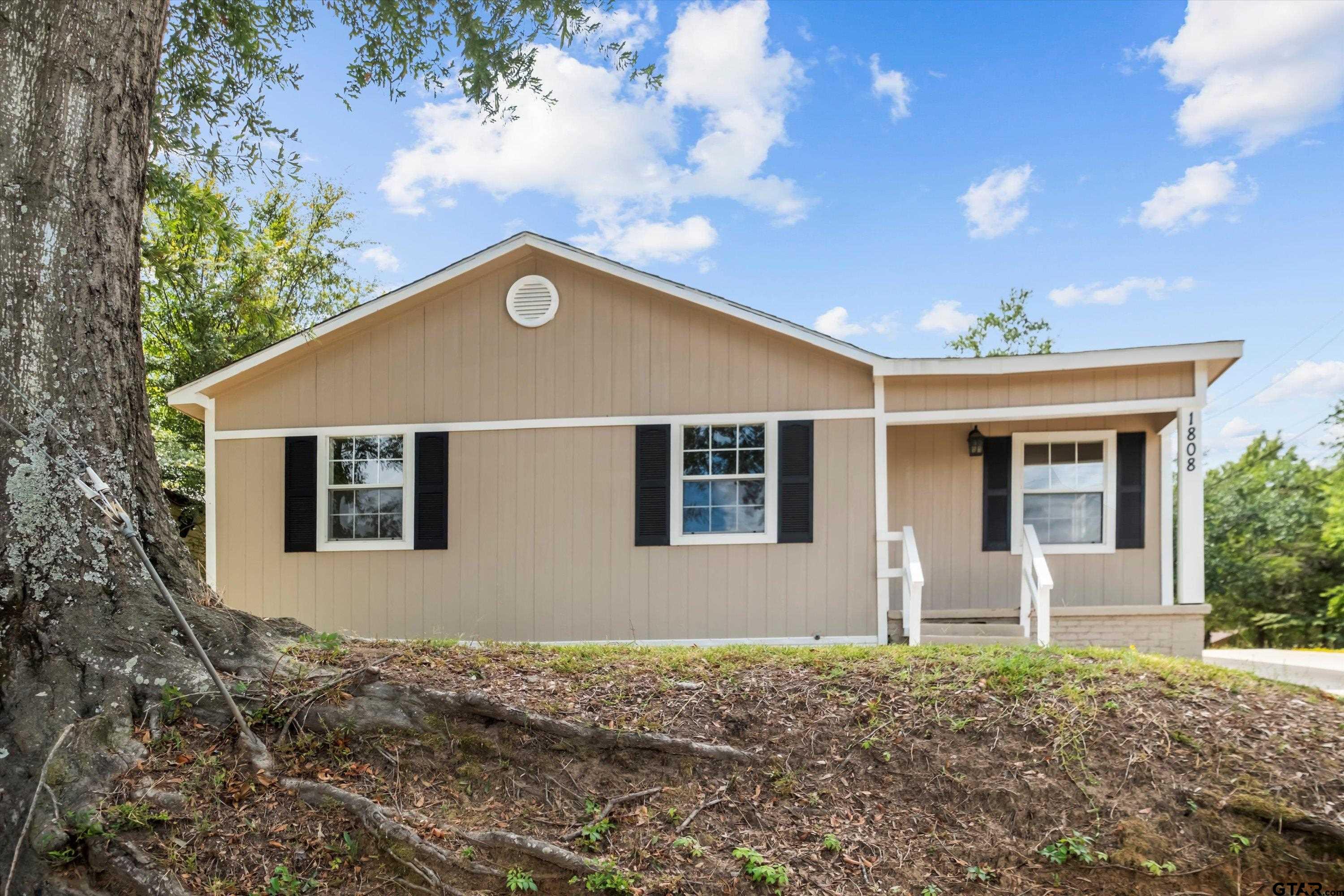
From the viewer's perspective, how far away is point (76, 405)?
13.1ft

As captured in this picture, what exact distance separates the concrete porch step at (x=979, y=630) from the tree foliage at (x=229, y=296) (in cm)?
890

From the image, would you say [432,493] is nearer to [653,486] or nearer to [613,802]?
[653,486]

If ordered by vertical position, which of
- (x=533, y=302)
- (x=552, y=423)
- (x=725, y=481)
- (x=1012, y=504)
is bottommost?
(x=1012, y=504)

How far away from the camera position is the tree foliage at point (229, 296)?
547 inches

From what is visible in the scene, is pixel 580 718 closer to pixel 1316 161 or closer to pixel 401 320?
pixel 401 320

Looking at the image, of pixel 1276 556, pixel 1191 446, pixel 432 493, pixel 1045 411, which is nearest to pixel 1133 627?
pixel 1191 446

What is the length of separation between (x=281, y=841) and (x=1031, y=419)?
7.98 meters

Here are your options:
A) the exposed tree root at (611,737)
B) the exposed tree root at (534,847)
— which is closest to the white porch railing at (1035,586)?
the exposed tree root at (611,737)

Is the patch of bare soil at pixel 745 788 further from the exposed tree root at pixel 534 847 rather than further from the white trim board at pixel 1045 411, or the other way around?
the white trim board at pixel 1045 411

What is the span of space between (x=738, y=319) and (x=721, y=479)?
5.30 ft

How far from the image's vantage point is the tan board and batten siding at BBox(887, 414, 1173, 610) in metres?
8.93

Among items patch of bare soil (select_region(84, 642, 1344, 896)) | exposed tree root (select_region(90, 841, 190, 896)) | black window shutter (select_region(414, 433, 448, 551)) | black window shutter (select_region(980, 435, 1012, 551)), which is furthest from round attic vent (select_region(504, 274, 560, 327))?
exposed tree root (select_region(90, 841, 190, 896))

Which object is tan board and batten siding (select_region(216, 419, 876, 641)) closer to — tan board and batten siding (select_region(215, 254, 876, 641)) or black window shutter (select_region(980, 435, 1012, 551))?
tan board and batten siding (select_region(215, 254, 876, 641))

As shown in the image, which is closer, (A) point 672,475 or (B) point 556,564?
(A) point 672,475
